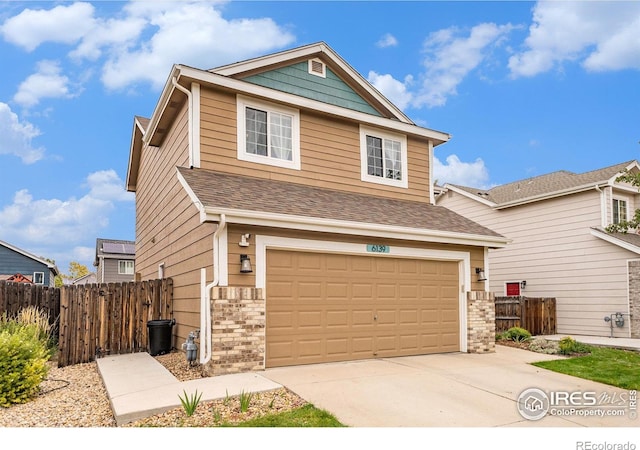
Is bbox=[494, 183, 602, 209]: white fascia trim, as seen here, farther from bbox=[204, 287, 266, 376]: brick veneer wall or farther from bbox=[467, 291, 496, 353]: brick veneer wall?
bbox=[204, 287, 266, 376]: brick veneer wall

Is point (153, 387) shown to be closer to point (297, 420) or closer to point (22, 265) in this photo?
point (297, 420)

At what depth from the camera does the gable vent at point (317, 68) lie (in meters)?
12.3

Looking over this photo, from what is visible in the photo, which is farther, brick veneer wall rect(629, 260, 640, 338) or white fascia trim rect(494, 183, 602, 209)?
white fascia trim rect(494, 183, 602, 209)

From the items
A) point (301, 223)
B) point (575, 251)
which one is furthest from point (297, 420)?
point (575, 251)

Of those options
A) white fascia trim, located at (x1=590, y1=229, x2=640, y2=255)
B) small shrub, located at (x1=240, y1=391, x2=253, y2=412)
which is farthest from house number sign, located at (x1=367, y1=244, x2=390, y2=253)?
white fascia trim, located at (x1=590, y1=229, x2=640, y2=255)

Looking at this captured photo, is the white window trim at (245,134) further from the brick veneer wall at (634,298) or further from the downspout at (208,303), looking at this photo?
the brick veneer wall at (634,298)

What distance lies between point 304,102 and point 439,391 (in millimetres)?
7013

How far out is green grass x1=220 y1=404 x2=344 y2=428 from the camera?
5223 mm

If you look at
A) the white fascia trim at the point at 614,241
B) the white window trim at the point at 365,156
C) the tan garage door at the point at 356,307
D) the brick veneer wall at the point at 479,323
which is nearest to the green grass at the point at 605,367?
the brick veneer wall at the point at 479,323

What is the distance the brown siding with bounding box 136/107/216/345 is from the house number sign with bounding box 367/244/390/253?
338 centimetres

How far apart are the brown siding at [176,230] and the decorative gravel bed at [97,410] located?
2.12m

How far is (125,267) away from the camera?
34.4 meters

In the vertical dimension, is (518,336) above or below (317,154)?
below

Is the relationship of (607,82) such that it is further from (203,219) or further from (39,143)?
(39,143)
